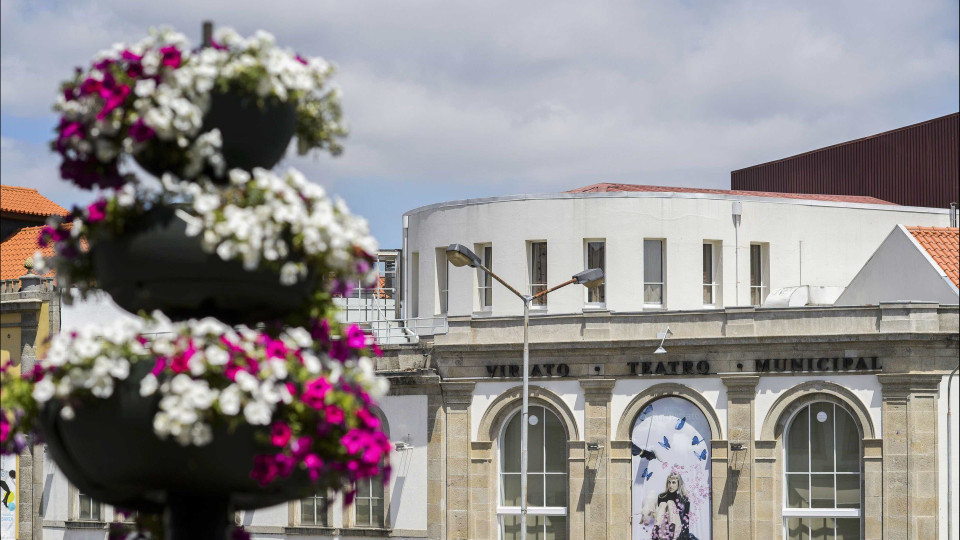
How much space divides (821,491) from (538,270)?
11540mm

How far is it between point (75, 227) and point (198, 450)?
65.9 inches

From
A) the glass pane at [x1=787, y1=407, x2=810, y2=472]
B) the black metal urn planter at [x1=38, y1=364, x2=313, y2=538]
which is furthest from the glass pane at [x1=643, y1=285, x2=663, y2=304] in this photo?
A: the black metal urn planter at [x1=38, y1=364, x2=313, y2=538]

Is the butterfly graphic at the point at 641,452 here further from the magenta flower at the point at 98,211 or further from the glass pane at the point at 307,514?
the magenta flower at the point at 98,211

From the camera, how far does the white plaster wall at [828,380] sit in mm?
39062

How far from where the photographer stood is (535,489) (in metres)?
43.2

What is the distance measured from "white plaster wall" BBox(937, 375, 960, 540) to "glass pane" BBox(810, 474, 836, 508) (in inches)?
109

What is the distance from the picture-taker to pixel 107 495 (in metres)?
8.59

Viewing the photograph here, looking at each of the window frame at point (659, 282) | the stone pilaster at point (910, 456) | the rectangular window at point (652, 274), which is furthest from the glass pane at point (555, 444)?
the stone pilaster at point (910, 456)

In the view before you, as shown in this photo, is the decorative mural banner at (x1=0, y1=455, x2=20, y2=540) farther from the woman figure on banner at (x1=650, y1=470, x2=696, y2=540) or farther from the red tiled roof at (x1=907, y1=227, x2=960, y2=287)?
the red tiled roof at (x1=907, y1=227, x2=960, y2=287)

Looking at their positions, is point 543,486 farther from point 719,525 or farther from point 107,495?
point 107,495

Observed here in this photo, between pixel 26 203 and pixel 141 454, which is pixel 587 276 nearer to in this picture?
pixel 26 203

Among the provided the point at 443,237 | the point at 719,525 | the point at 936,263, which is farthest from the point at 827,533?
the point at 443,237

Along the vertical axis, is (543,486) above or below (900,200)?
below

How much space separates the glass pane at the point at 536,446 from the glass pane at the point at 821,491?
7534mm
